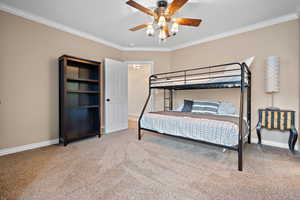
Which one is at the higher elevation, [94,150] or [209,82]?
[209,82]

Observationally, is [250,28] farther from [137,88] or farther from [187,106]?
[137,88]

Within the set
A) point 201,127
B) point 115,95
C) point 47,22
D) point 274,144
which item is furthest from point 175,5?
point 274,144

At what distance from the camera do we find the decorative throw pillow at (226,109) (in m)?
2.93

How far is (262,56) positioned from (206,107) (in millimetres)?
1503

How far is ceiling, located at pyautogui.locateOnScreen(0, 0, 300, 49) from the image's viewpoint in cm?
220

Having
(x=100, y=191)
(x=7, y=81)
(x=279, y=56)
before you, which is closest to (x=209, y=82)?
(x=279, y=56)

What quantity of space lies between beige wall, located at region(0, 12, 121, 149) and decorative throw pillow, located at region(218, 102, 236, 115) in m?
3.52

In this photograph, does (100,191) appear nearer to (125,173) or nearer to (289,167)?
(125,173)

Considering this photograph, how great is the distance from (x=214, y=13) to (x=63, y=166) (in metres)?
3.46

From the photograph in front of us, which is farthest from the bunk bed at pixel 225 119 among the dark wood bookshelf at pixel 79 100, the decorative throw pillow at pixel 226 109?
the dark wood bookshelf at pixel 79 100

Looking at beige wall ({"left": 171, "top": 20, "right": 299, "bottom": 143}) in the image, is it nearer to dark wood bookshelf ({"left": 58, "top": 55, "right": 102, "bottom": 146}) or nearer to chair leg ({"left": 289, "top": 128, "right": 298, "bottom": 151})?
chair leg ({"left": 289, "top": 128, "right": 298, "bottom": 151})

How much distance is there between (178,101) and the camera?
Result: 4.09 metres

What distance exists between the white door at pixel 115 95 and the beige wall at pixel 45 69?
841 millimetres

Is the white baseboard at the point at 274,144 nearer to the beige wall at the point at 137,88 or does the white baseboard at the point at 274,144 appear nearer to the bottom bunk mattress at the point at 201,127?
the bottom bunk mattress at the point at 201,127
